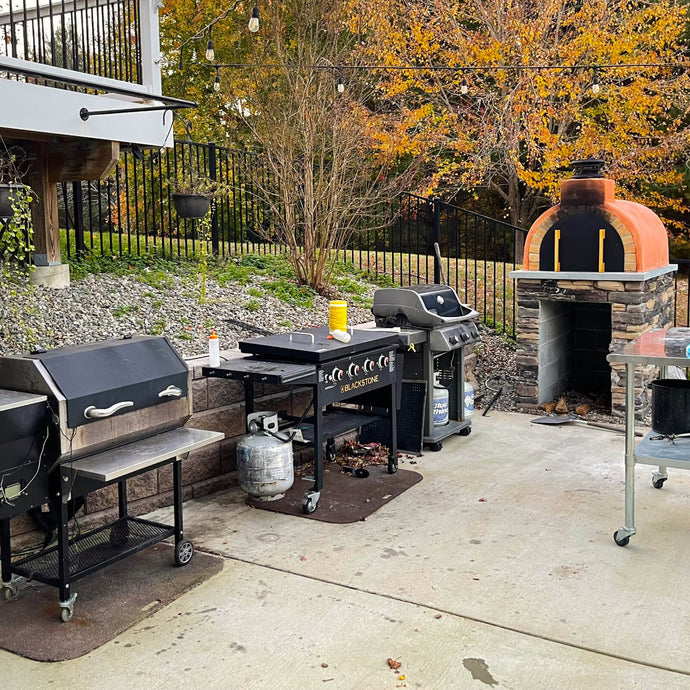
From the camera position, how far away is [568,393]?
7.86 meters

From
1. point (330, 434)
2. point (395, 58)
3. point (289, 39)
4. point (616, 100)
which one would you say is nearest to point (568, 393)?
point (330, 434)

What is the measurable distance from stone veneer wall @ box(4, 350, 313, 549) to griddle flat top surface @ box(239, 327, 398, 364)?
358 millimetres

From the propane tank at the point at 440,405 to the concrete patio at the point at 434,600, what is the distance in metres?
0.96

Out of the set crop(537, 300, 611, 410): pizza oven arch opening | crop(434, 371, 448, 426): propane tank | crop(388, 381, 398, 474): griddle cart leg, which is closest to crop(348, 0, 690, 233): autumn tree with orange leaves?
crop(537, 300, 611, 410): pizza oven arch opening

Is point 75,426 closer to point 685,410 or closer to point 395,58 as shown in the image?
point 685,410

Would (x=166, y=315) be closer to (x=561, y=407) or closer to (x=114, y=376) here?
(x=114, y=376)

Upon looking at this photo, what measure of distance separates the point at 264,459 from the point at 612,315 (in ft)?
12.2

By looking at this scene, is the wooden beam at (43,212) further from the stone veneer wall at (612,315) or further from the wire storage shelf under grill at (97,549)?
the stone veneer wall at (612,315)

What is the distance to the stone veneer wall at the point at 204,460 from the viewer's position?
168 inches

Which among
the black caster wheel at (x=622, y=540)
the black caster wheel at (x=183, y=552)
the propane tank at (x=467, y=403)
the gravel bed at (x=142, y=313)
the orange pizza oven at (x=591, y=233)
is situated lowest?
the black caster wheel at (x=622, y=540)

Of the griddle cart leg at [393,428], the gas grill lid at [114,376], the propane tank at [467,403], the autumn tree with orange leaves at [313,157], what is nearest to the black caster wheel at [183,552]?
the gas grill lid at [114,376]

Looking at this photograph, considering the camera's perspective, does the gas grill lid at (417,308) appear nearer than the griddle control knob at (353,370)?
No

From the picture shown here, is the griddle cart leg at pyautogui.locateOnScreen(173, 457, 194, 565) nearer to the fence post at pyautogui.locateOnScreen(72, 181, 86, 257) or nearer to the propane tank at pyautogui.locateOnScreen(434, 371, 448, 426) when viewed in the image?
the propane tank at pyautogui.locateOnScreen(434, 371, 448, 426)

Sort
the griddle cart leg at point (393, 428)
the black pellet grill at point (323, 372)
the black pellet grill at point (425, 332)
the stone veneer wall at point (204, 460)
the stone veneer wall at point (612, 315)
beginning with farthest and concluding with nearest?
the stone veneer wall at point (612, 315), the black pellet grill at point (425, 332), the griddle cart leg at point (393, 428), the black pellet grill at point (323, 372), the stone veneer wall at point (204, 460)
